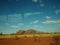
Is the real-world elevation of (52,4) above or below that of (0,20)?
above

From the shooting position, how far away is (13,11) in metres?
5.32

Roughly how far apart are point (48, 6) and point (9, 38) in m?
1.50

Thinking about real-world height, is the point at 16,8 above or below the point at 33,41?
above

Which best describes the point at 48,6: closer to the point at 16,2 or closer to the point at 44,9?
the point at 44,9

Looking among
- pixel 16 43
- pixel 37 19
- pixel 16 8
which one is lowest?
pixel 16 43

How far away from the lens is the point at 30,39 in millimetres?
5227

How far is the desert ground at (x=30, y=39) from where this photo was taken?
515 centimetres

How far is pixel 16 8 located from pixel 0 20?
60cm

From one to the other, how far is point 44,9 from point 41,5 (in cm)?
15

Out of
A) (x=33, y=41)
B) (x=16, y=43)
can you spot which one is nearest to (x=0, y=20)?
(x=16, y=43)

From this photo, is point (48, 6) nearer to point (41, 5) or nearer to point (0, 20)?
point (41, 5)

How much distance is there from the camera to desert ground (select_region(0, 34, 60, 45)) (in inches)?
203

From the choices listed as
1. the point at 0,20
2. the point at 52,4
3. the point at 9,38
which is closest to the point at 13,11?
the point at 0,20

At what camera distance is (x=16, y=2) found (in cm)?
532
